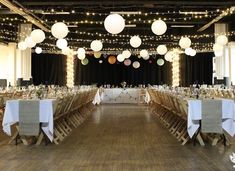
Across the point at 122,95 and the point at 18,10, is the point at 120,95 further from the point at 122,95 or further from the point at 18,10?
the point at 18,10

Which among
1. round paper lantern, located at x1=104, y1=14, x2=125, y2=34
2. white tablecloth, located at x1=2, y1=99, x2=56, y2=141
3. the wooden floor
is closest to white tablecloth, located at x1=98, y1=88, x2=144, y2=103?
round paper lantern, located at x1=104, y1=14, x2=125, y2=34

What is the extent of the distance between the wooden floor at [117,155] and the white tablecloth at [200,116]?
0.31 metres

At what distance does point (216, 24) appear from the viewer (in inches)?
707

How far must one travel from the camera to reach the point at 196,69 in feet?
84.2

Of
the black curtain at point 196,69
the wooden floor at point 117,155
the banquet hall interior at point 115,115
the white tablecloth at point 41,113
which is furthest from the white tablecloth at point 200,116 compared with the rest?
the black curtain at point 196,69

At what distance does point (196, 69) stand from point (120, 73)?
6549mm

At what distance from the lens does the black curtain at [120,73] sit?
29125 millimetres

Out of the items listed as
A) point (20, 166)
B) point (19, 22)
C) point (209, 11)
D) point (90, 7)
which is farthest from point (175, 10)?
point (20, 166)

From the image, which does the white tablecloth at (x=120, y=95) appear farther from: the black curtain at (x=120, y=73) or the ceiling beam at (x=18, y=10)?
the black curtain at (x=120, y=73)

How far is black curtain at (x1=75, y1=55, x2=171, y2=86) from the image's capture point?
1147 inches

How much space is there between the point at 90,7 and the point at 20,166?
9724mm

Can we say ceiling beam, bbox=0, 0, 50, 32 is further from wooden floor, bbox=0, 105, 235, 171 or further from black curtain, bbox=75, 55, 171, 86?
black curtain, bbox=75, 55, 171, 86

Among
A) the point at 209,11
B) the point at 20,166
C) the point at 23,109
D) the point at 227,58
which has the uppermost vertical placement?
the point at 209,11

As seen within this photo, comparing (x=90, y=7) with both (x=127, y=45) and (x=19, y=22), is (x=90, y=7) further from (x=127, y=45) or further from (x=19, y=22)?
(x=127, y=45)
